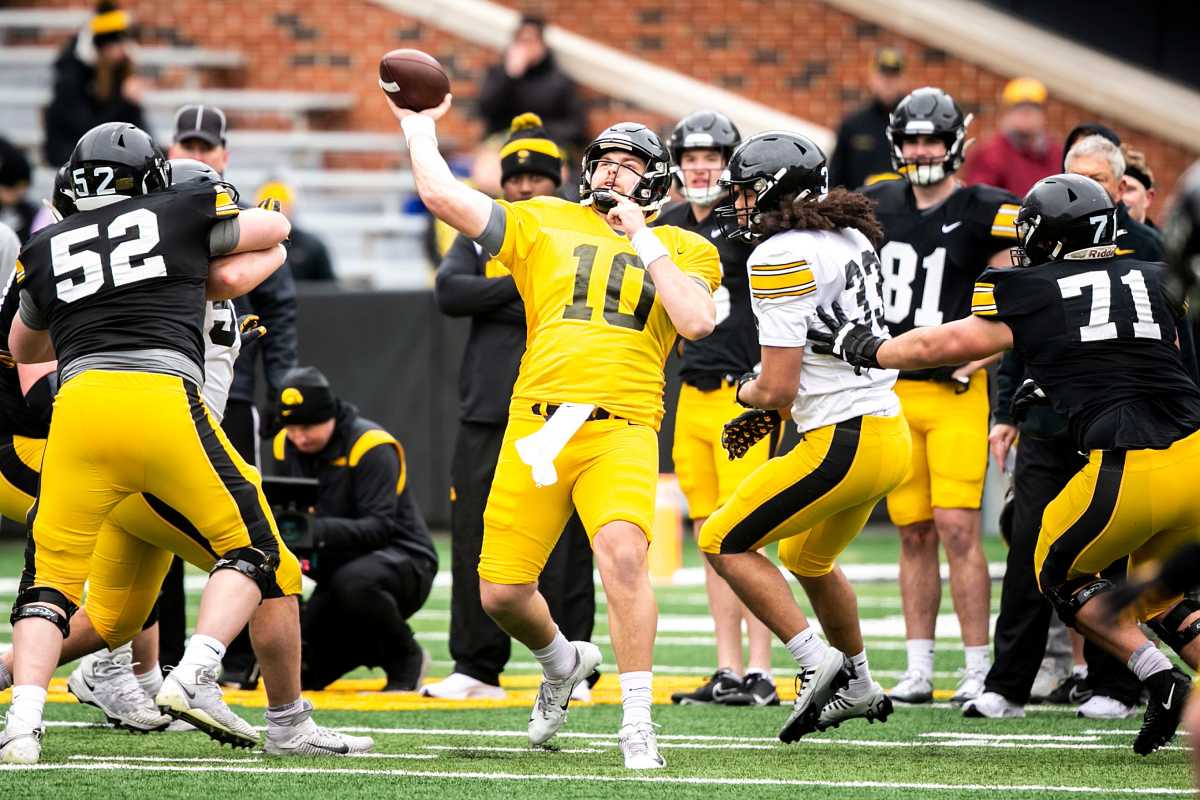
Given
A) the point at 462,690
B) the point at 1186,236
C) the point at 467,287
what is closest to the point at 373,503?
the point at 462,690

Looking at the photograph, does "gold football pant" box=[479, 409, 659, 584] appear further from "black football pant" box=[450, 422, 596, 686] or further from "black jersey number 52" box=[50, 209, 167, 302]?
"black football pant" box=[450, 422, 596, 686]

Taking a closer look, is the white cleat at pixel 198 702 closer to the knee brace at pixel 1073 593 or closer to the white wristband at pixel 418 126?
the white wristband at pixel 418 126

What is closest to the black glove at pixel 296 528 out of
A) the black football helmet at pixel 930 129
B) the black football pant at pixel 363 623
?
the black football pant at pixel 363 623

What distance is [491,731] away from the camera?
689 cm

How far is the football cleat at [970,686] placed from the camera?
7.42 meters

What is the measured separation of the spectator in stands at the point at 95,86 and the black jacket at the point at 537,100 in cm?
268

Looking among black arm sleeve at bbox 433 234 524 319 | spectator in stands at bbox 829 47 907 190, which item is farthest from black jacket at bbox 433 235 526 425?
spectator in stands at bbox 829 47 907 190

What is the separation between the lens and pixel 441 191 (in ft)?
19.5

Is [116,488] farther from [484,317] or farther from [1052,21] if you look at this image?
[1052,21]

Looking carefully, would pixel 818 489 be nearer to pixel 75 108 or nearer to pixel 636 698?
pixel 636 698

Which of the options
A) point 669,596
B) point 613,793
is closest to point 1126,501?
point 613,793

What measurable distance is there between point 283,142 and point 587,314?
11570 mm

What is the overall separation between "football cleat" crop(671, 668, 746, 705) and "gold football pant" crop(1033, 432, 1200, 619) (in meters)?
1.78

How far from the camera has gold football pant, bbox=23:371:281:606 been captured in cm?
568
